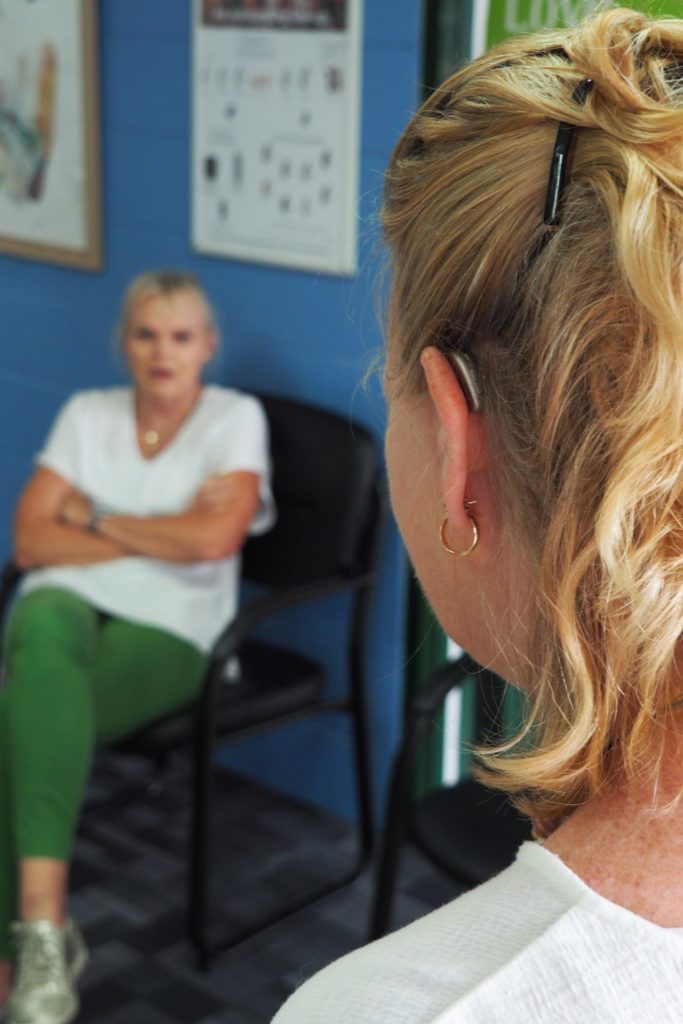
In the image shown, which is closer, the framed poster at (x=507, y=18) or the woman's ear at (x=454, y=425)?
the woman's ear at (x=454, y=425)

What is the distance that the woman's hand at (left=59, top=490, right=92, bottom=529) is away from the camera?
8.72ft

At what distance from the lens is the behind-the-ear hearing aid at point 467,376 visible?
0.68 m

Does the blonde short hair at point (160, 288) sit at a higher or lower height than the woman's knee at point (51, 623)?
higher

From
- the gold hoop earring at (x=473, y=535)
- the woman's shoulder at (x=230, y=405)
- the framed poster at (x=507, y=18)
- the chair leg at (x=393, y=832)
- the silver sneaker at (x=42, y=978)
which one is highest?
the framed poster at (x=507, y=18)

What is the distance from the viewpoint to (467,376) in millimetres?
683

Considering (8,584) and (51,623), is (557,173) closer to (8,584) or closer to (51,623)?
(51,623)

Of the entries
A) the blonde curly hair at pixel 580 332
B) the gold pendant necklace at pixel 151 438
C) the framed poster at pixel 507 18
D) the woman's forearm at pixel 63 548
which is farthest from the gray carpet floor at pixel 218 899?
the blonde curly hair at pixel 580 332

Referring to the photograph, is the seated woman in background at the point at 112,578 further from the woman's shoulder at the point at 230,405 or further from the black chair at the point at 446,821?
the black chair at the point at 446,821

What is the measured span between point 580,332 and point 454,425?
0.10 m

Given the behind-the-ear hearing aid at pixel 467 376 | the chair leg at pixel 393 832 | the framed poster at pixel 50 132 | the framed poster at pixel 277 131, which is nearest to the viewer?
the behind-the-ear hearing aid at pixel 467 376

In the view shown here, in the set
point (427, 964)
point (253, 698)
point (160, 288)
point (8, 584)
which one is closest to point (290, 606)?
point (253, 698)

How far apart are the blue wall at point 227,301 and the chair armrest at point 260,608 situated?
0.96 feet

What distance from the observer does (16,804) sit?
2285 mm

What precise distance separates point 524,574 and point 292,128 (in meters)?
2.23
